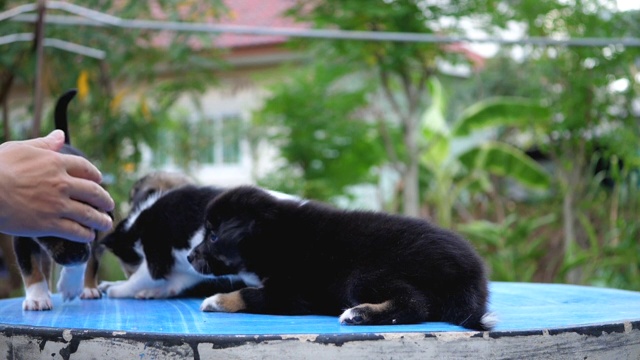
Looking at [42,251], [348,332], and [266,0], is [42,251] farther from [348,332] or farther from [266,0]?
[266,0]

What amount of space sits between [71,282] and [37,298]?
7.2 inches

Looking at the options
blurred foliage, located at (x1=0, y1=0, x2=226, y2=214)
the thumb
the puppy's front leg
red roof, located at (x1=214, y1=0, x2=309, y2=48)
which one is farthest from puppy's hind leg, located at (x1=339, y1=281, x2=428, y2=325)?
red roof, located at (x1=214, y1=0, x2=309, y2=48)

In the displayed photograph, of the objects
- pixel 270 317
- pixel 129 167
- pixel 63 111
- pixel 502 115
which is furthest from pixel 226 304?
pixel 502 115

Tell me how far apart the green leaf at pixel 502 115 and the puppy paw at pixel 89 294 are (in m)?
6.56

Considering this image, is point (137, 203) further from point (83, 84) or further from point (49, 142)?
point (83, 84)

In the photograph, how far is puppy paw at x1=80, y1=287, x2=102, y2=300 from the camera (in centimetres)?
246

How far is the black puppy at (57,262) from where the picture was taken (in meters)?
2.07

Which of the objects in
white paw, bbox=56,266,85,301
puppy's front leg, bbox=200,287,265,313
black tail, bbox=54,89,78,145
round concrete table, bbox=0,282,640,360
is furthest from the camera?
black tail, bbox=54,89,78,145

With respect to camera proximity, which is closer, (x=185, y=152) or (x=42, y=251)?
(x=42, y=251)

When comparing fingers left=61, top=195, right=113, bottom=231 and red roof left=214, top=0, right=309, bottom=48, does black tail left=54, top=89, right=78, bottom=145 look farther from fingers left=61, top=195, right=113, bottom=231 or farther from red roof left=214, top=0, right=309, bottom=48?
red roof left=214, top=0, right=309, bottom=48

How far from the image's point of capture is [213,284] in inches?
98.4

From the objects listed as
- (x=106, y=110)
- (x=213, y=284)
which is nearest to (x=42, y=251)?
(x=213, y=284)

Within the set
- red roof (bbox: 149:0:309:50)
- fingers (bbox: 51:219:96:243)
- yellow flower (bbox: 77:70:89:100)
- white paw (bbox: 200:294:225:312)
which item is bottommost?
white paw (bbox: 200:294:225:312)

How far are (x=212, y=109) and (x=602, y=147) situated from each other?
23.8 ft
